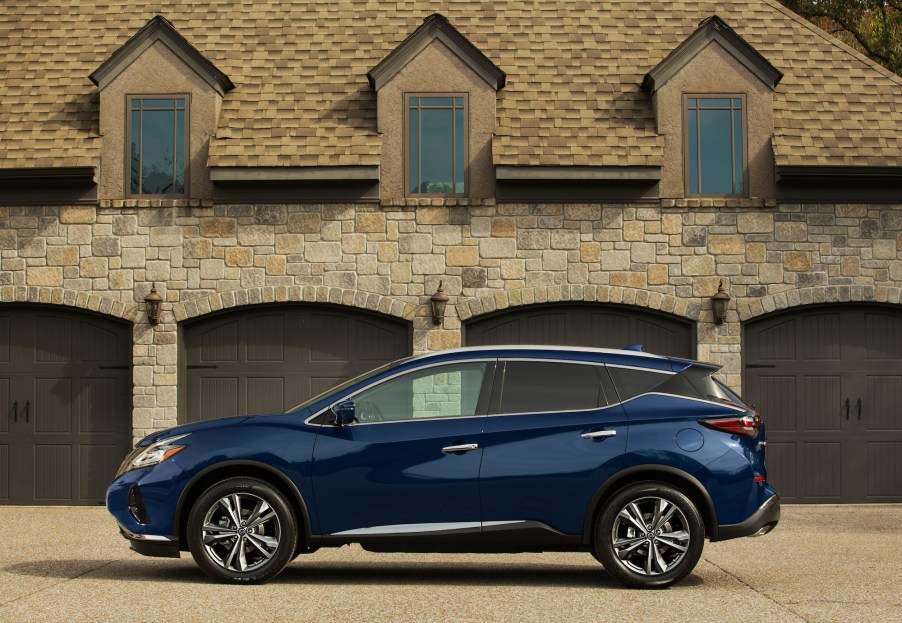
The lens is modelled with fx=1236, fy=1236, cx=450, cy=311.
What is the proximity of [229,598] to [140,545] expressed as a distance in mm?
1105

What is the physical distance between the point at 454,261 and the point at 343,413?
24.4ft

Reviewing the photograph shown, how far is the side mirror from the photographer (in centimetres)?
837

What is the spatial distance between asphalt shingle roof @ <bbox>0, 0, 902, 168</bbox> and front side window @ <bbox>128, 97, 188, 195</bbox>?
52 centimetres

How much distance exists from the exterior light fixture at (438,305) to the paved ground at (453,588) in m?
4.85

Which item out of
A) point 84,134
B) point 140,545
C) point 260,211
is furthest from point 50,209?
point 140,545

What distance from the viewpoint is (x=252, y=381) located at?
15.8m

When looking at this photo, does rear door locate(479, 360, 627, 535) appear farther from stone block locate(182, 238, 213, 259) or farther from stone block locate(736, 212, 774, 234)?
stone block locate(182, 238, 213, 259)

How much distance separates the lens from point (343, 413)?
27.5 feet

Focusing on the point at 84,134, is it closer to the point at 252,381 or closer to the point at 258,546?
the point at 252,381

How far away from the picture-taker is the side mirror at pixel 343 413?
27.5 ft

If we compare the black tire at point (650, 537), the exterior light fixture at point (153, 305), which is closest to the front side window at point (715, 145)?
the exterior light fixture at point (153, 305)

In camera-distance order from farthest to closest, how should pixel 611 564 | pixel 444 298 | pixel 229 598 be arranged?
pixel 444 298, pixel 611 564, pixel 229 598

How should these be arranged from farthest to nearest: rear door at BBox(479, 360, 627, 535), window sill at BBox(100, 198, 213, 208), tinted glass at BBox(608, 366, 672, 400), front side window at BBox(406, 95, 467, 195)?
front side window at BBox(406, 95, 467, 195) → window sill at BBox(100, 198, 213, 208) → tinted glass at BBox(608, 366, 672, 400) → rear door at BBox(479, 360, 627, 535)

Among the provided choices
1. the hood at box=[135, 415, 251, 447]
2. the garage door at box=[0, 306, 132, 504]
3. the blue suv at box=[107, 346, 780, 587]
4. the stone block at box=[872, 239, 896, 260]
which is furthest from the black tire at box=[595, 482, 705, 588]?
the garage door at box=[0, 306, 132, 504]
